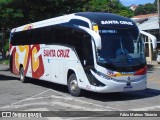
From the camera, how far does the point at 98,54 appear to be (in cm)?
1355

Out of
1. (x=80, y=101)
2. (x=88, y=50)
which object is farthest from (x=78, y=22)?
(x=80, y=101)

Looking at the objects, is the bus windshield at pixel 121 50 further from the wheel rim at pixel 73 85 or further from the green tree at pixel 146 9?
the green tree at pixel 146 9

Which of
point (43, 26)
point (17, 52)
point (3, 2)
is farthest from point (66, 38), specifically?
point (3, 2)

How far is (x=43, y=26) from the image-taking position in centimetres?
1880

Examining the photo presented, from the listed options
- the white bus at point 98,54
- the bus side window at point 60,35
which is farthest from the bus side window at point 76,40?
the bus side window at point 60,35

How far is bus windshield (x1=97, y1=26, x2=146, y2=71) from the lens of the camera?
13.5 metres

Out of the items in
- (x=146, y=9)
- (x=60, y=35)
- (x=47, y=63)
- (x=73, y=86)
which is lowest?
(x=73, y=86)

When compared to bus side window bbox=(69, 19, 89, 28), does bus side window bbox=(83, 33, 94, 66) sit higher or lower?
lower

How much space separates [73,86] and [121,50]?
8.59 feet

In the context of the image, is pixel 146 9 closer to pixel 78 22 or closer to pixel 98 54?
Answer: pixel 78 22

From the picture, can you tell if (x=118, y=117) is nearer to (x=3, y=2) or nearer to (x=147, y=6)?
(x=3, y=2)

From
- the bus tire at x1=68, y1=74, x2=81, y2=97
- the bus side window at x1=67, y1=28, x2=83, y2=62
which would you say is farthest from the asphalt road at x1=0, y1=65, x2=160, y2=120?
the bus side window at x1=67, y1=28, x2=83, y2=62

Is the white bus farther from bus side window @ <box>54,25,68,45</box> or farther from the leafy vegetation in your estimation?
the leafy vegetation

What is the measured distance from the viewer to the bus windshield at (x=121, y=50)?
44.4 ft
